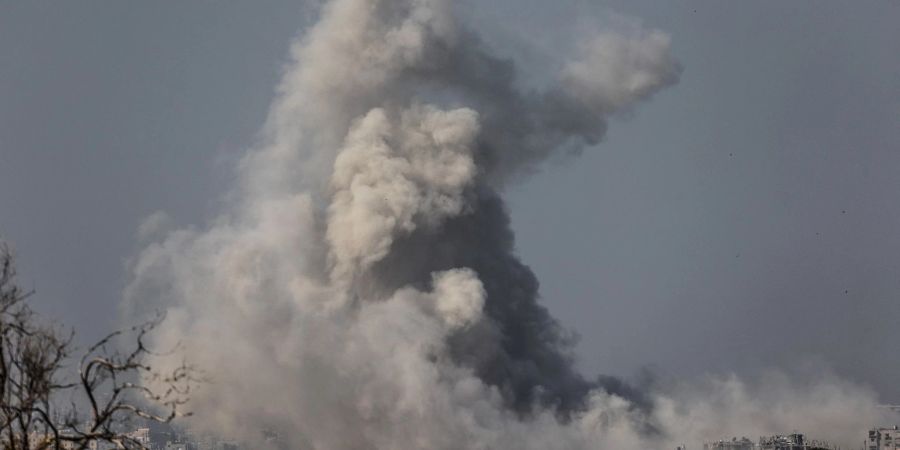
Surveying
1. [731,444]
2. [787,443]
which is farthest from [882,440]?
[731,444]

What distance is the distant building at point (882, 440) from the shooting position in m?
122

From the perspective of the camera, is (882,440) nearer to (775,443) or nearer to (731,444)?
(775,443)

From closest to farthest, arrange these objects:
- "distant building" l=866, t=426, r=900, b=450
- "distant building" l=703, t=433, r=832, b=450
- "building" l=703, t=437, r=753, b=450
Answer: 1. "building" l=703, t=437, r=753, b=450
2. "distant building" l=703, t=433, r=832, b=450
3. "distant building" l=866, t=426, r=900, b=450

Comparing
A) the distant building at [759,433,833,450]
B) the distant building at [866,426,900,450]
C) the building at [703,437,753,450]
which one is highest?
the distant building at [866,426,900,450]

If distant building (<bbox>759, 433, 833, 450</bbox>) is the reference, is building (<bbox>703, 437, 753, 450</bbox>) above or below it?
below

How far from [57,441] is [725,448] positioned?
9509cm

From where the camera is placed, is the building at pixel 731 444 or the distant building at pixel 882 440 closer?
the building at pixel 731 444

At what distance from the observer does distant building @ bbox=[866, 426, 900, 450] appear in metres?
122

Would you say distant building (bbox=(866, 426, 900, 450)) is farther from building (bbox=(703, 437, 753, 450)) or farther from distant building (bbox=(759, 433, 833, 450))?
building (bbox=(703, 437, 753, 450))

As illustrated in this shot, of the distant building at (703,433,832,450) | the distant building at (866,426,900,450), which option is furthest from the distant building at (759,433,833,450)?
the distant building at (866,426,900,450)

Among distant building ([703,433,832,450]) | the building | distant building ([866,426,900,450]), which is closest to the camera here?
the building

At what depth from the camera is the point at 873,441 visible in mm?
122375

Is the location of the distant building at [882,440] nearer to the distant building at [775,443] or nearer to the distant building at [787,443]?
the distant building at [775,443]

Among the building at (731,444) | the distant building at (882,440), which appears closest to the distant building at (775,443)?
the building at (731,444)
